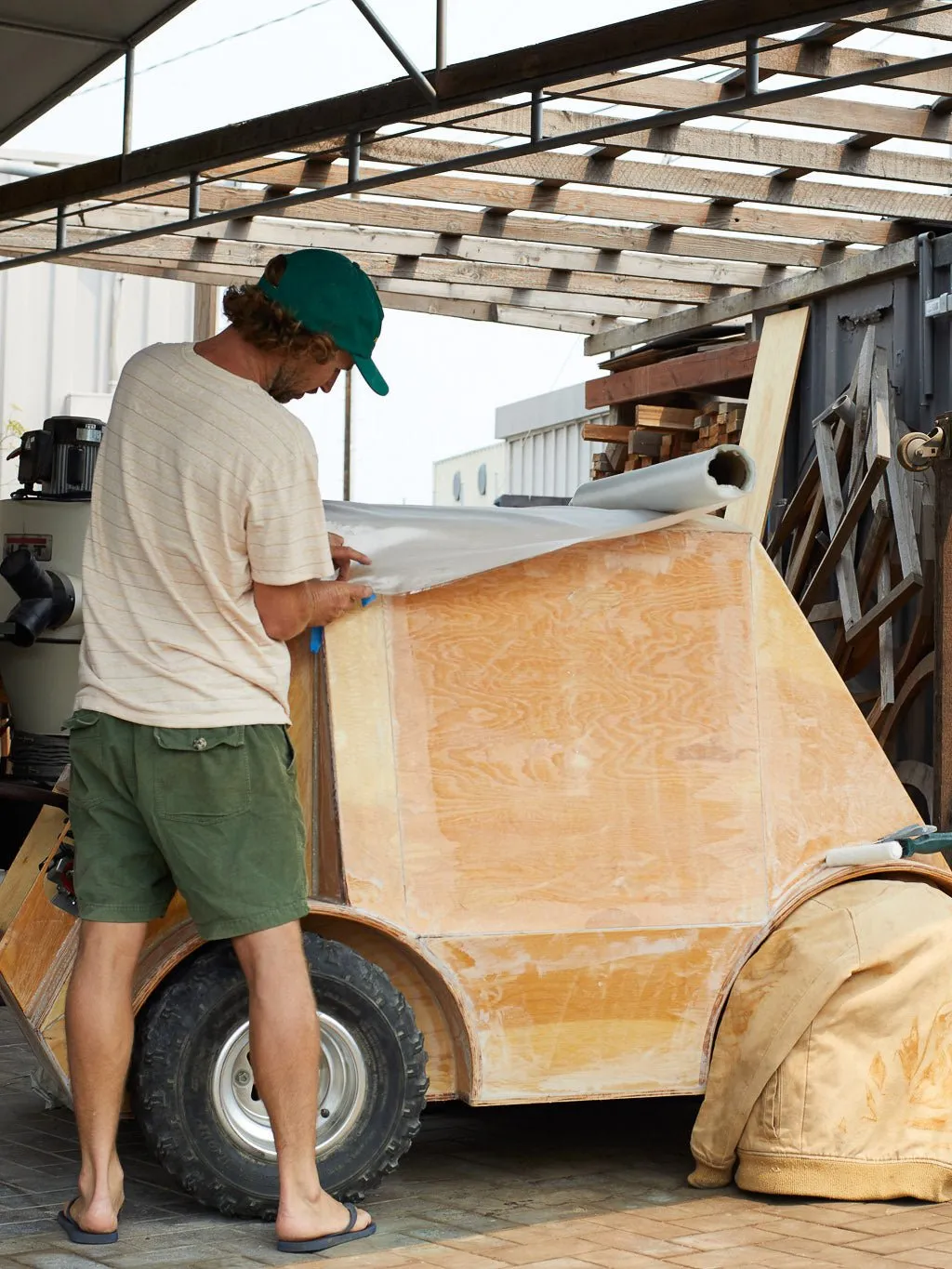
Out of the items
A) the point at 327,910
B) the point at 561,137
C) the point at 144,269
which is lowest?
the point at 327,910

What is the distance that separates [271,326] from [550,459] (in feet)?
48.0

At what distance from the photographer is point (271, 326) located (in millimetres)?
3588

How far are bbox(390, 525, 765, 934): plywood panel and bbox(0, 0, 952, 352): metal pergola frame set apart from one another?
68.8 inches

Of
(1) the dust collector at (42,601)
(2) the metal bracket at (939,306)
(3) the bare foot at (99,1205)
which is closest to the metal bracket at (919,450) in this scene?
(2) the metal bracket at (939,306)

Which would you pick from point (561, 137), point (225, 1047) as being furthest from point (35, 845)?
point (561, 137)

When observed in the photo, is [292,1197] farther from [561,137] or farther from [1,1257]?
[561,137]

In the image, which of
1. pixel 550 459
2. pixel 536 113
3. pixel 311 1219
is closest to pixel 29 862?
pixel 311 1219

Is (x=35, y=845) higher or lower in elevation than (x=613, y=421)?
lower

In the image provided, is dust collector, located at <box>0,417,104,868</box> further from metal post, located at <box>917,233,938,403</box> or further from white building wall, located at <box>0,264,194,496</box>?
white building wall, located at <box>0,264,194,496</box>

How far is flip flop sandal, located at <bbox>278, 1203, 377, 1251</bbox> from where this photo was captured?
134 inches

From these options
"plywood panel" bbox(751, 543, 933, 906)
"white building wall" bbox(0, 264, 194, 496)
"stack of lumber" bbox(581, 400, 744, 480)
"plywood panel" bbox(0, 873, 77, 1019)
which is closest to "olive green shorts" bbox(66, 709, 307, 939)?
"plywood panel" bbox(0, 873, 77, 1019)

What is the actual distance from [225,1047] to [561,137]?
338 centimetres

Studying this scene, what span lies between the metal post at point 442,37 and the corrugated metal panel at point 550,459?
1089cm

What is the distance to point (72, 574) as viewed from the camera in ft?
20.6
